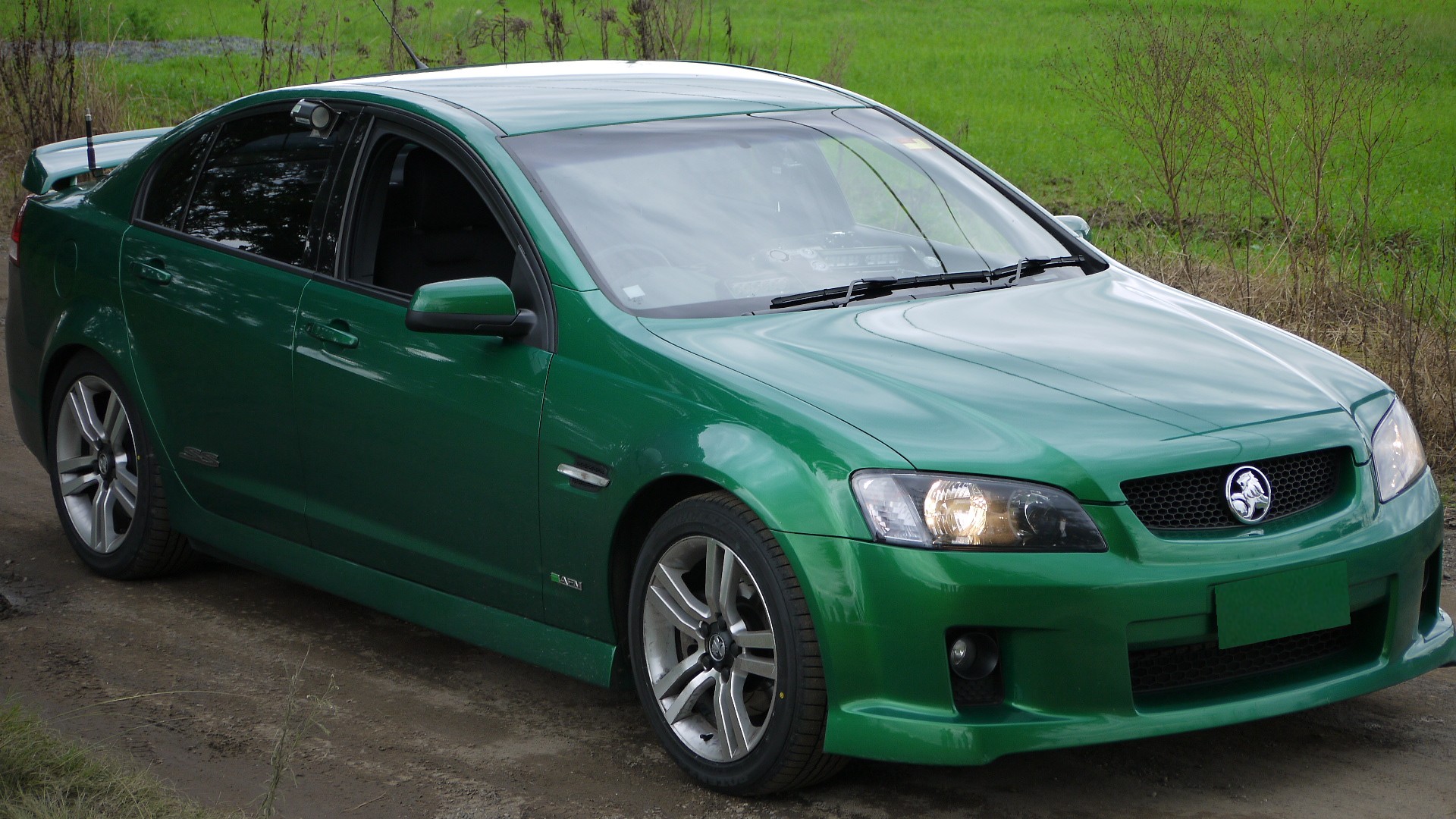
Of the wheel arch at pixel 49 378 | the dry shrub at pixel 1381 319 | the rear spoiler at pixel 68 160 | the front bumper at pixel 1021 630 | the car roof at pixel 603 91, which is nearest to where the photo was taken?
the front bumper at pixel 1021 630

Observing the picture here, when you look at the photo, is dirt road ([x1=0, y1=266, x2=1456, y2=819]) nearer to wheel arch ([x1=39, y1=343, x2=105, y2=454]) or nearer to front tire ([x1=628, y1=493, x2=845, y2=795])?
front tire ([x1=628, y1=493, x2=845, y2=795])

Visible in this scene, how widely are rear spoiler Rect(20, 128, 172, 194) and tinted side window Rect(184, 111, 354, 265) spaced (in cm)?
87

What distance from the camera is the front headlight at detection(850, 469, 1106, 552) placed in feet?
10.8

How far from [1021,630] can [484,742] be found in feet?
4.96

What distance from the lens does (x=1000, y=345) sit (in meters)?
3.86

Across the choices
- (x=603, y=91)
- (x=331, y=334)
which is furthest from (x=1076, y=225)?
(x=331, y=334)

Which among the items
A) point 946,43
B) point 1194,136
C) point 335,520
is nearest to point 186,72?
point 946,43

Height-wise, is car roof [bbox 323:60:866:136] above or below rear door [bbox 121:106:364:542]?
above

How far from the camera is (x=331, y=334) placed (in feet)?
14.8

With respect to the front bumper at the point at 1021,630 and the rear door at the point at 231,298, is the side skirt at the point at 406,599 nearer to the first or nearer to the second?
the rear door at the point at 231,298

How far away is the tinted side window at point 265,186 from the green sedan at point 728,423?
15 mm

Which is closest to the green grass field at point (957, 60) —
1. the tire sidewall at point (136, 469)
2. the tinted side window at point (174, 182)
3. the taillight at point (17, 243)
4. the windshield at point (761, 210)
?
the windshield at point (761, 210)

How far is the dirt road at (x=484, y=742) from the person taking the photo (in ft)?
12.0

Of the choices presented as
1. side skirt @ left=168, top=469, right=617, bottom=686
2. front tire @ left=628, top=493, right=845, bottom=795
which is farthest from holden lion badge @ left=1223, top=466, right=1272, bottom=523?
side skirt @ left=168, top=469, right=617, bottom=686
